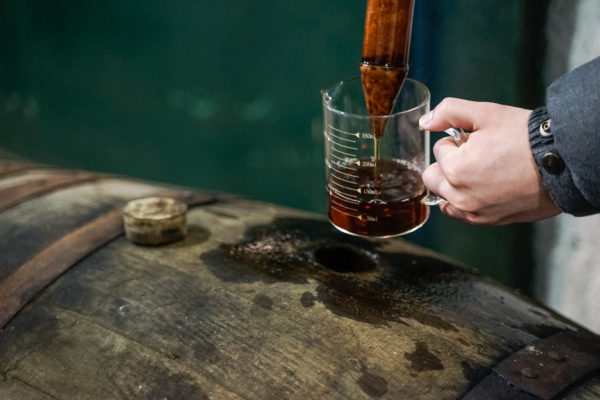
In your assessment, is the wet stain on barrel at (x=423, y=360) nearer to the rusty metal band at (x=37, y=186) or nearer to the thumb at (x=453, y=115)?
the thumb at (x=453, y=115)

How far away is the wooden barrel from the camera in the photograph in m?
1.25

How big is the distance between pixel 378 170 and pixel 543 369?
58 cm

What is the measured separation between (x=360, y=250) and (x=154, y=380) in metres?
0.77

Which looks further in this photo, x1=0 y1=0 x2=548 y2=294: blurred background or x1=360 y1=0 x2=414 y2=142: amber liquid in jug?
x1=0 y1=0 x2=548 y2=294: blurred background

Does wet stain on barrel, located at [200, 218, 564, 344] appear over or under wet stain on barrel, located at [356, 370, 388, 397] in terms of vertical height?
over

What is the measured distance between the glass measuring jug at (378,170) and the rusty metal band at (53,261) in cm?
72

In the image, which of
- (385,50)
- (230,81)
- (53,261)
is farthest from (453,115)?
(230,81)

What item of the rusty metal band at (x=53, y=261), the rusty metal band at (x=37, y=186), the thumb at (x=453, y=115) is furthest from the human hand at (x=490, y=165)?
the rusty metal band at (x=37, y=186)

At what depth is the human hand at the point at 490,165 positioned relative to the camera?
4.10ft

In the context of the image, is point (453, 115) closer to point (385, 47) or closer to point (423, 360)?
point (385, 47)

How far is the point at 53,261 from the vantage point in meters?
1.61

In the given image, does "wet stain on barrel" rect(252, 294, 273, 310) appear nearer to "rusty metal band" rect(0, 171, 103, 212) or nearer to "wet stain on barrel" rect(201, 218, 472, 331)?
"wet stain on barrel" rect(201, 218, 472, 331)

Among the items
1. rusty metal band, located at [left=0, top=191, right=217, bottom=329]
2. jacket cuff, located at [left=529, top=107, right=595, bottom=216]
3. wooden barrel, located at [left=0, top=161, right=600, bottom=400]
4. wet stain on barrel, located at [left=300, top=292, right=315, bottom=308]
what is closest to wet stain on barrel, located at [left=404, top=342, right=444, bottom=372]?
wooden barrel, located at [left=0, top=161, right=600, bottom=400]

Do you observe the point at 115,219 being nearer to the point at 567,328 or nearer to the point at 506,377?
the point at 506,377
